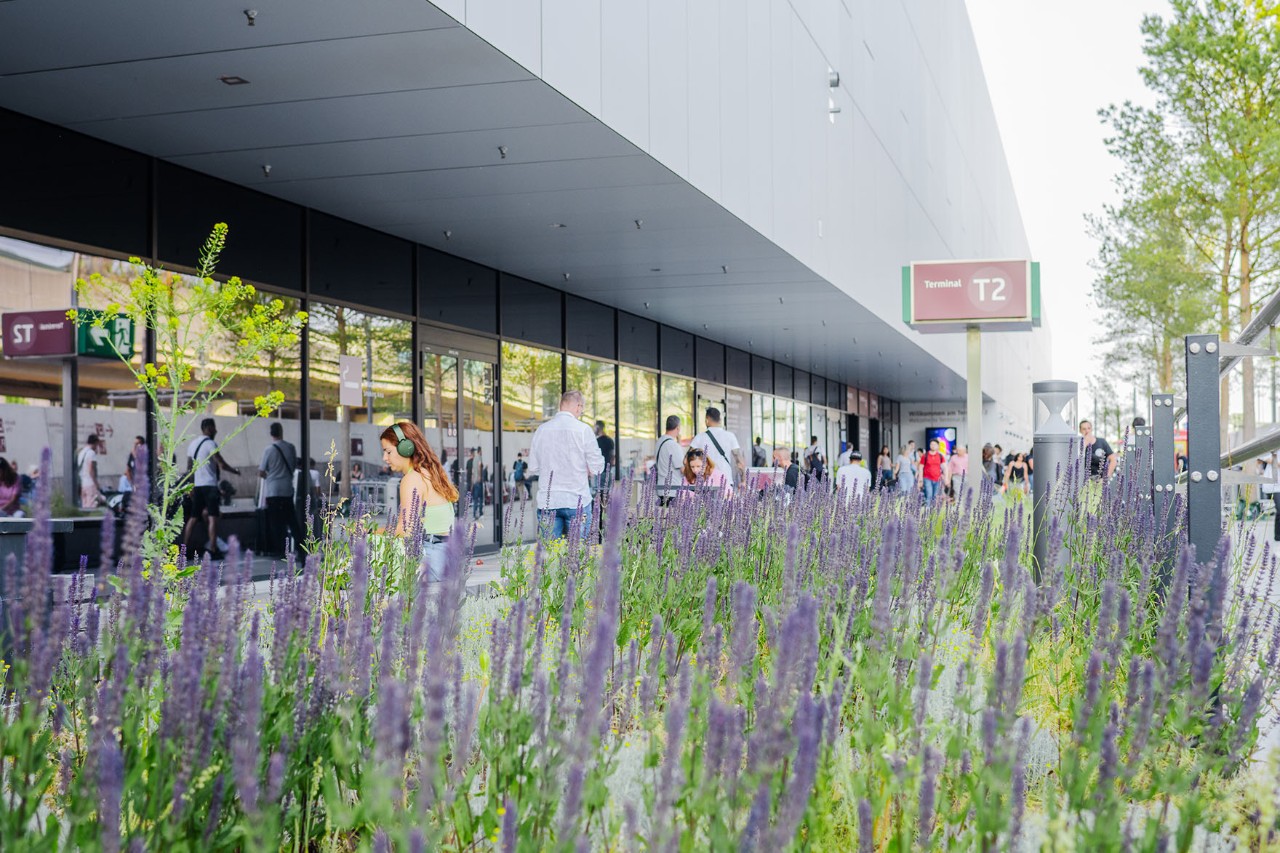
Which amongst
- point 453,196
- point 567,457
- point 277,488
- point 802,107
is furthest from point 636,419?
point 567,457

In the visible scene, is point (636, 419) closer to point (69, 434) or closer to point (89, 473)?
point (89, 473)

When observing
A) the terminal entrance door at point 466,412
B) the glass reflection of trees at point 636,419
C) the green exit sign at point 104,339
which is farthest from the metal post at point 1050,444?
the glass reflection of trees at point 636,419

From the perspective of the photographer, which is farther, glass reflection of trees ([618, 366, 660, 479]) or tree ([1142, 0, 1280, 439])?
tree ([1142, 0, 1280, 439])

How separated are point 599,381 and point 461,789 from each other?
53.3 ft

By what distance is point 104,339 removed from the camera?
9102 millimetres

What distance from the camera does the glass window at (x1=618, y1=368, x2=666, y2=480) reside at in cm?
1912

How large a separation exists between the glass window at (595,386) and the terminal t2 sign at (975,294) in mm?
6515

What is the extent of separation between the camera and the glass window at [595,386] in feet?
57.0

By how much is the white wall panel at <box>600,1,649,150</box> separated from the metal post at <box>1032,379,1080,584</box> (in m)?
3.78

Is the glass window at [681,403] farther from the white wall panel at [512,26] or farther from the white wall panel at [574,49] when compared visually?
the white wall panel at [512,26]

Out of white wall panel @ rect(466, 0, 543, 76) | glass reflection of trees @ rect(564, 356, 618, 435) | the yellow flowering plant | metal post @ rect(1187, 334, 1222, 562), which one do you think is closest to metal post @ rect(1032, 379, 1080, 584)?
metal post @ rect(1187, 334, 1222, 562)

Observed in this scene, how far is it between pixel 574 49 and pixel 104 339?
4301 mm

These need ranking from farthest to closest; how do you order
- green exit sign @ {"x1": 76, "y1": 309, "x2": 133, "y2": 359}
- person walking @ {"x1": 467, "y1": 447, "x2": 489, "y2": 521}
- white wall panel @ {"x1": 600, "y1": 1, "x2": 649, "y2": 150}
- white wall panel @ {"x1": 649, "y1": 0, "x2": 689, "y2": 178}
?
person walking @ {"x1": 467, "y1": 447, "x2": 489, "y2": 521} → white wall panel @ {"x1": 649, "y1": 0, "x2": 689, "y2": 178} → green exit sign @ {"x1": 76, "y1": 309, "x2": 133, "y2": 359} → white wall panel @ {"x1": 600, "y1": 1, "x2": 649, "y2": 150}

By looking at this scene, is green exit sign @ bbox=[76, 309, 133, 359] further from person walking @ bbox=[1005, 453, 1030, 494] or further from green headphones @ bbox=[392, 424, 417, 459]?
person walking @ bbox=[1005, 453, 1030, 494]
